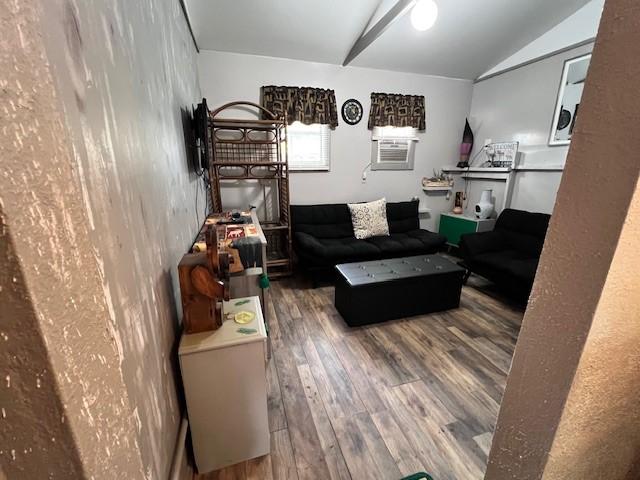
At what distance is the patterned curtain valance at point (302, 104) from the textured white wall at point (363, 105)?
0.32 feet

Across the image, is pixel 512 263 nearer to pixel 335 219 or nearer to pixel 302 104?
pixel 335 219

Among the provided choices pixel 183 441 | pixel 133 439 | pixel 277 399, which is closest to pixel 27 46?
pixel 133 439

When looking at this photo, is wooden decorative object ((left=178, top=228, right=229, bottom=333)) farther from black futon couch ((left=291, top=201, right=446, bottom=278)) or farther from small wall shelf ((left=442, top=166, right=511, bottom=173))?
small wall shelf ((left=442, top=166, right=511, bottom=173))

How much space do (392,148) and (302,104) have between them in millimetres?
1380

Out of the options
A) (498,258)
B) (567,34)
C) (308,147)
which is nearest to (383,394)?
(498,258)

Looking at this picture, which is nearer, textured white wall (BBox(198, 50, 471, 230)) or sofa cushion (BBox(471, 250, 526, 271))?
sofa cushion (BBox(471, 250, 526, 271))

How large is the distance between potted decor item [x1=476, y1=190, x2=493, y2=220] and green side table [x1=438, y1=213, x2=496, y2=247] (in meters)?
0.07

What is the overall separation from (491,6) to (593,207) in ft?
A: 10.1

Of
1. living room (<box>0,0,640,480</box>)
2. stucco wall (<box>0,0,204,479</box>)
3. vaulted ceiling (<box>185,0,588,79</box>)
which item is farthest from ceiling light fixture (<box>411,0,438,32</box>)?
stucco wall (<box>0,0,204,479</box>)

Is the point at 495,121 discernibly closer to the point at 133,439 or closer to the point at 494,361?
the point at 494,361

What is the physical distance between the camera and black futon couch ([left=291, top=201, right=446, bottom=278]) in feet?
9.73

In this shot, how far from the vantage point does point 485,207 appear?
11.5 ft

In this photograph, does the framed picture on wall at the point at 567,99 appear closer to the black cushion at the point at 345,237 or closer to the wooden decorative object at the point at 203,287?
the black cushion at the point at 345,237

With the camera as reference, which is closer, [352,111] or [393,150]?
[352,111]
